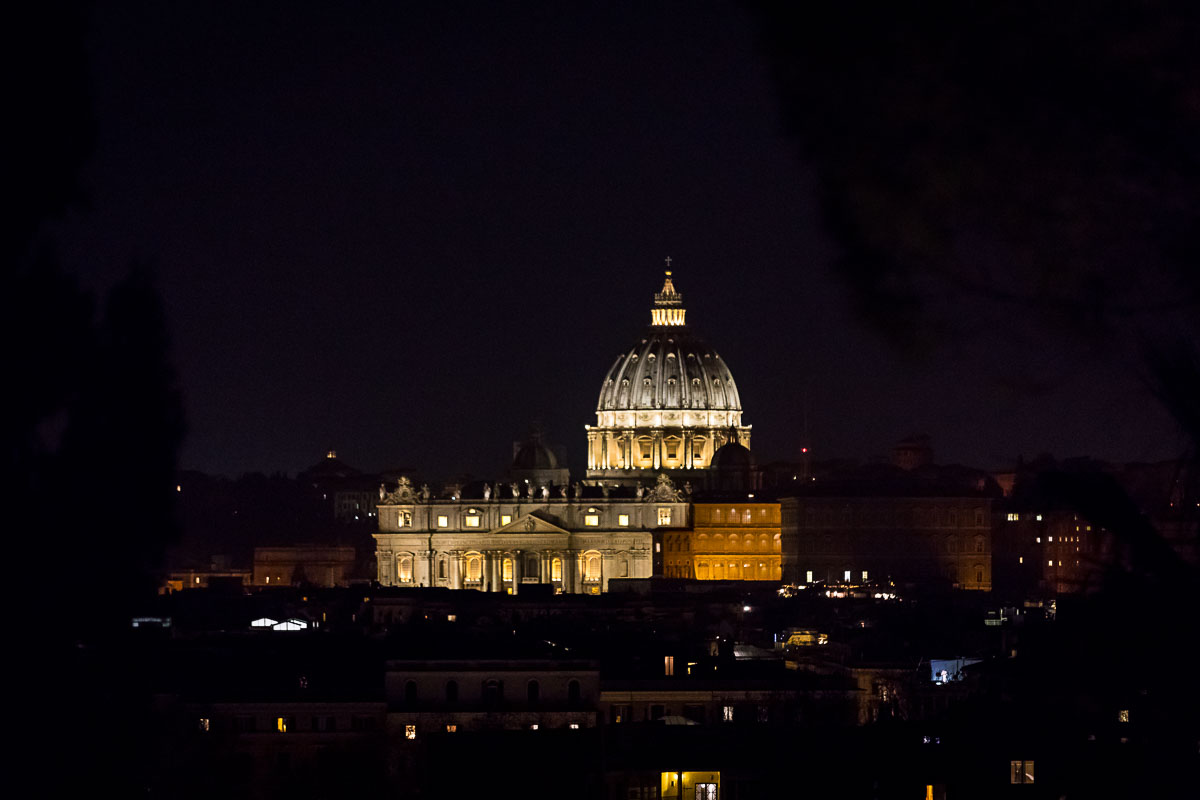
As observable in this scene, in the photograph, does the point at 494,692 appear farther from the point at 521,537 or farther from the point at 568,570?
the point at 521,537

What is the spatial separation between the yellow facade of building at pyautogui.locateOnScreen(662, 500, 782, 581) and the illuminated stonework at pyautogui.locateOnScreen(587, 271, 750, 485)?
2192 cm

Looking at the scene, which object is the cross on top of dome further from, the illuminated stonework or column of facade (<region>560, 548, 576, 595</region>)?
column of facade (<region>560, 548, 576, 595</region>)

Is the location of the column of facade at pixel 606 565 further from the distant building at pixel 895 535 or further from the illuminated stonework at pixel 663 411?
the illuminated stonework at pixel 663 411

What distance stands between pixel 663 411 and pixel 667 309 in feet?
37.5

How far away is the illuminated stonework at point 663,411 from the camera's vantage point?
16462cm

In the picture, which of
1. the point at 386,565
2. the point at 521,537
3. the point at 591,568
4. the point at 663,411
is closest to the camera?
the point at 521,537

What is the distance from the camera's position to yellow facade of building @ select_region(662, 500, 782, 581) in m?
138

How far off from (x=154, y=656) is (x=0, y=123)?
2.84 meters

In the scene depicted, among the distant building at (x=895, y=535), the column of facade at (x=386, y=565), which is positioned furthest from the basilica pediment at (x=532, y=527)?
the distant building at (x=895, y=535)

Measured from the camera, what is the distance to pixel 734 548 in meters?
139

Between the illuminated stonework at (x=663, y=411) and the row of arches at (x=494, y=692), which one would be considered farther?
the illuminated stonework at (x=663, y=411)

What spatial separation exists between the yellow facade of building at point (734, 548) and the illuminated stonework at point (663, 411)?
21.9m

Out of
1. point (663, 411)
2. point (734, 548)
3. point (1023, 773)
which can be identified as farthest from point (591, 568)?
point (1023, 773)

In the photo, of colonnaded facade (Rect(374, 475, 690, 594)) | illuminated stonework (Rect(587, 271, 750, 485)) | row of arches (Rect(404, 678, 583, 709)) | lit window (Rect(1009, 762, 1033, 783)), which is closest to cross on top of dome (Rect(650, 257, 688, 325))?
illuminated stonework (Rect(587, 271, 750, 485))
